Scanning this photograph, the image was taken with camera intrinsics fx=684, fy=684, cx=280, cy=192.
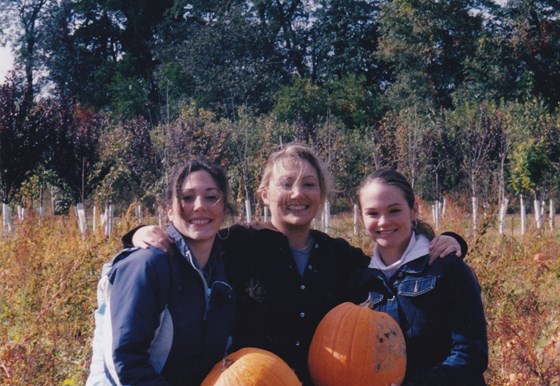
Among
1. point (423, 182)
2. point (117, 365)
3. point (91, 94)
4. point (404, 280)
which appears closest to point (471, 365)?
point (404, 280)

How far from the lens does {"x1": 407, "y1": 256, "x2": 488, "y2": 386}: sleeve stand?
2.59 meters

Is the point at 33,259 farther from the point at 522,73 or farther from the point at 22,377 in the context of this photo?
the point at 522,73

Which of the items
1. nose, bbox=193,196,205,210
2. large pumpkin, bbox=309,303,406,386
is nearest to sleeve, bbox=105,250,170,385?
nose, bbox=193,196,205,210

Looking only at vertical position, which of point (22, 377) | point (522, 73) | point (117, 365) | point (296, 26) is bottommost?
point (22, 377)

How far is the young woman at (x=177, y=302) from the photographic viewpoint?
2361 mm

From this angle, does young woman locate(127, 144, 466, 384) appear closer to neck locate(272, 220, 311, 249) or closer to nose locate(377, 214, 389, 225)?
neck locate(272, 220, 311, 249)

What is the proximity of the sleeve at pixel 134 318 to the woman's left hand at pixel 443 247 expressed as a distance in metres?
1.10

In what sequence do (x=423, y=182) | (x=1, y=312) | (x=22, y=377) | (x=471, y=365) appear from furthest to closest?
(x=423, y=182), (x=1, y=312), (x=22, y=377), (x=471, y=365)

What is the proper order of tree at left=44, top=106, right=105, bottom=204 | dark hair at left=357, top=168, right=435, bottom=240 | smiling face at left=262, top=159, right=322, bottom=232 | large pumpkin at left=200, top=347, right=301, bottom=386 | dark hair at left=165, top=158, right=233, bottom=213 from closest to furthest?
large pumpkin at left=200, top=347, right=301, bottom=386
dark hair at left=165, top=158, right=233, bottom=213
dark hair at left=357, top=168, right=435, bottom=240
smiling face at left=262, top=159, right=322, bottom=232
tree at left=44, top=106, right=105, bottom=204

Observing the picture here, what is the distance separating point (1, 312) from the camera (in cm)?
556

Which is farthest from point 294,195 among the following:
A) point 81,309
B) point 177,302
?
point 81,309

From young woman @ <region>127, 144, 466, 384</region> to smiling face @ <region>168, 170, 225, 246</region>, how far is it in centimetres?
12

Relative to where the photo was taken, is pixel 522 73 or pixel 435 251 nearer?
pixel 435 251

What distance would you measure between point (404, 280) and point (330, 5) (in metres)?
31.9
